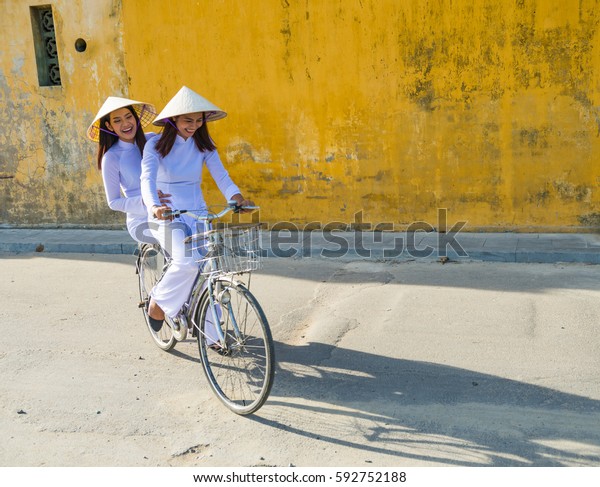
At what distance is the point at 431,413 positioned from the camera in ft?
14.5

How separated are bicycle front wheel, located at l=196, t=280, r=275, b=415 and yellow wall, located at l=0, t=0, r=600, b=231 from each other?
563 centimetres

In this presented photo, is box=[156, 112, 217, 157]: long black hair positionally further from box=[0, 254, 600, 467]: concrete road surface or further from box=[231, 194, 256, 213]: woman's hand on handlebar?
box=[0, 254, 600, 467]: concrete road surface

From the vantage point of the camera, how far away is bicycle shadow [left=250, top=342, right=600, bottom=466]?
154 inches

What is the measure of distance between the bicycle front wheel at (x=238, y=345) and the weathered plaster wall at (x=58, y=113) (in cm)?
719

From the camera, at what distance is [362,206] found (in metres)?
10.4

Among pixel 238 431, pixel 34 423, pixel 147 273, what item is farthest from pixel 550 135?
pixel 34 423

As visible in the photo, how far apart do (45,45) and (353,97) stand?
5249mm
